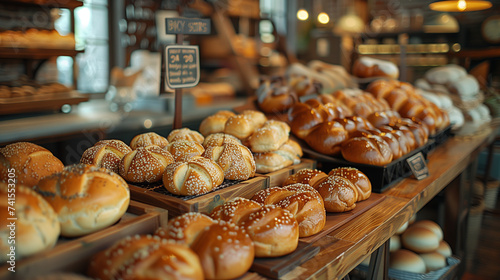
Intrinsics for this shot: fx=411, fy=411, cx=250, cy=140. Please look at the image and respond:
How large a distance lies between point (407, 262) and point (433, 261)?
0.21 metres

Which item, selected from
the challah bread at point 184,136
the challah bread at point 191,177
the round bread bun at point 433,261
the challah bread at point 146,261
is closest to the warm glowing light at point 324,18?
the round bread bun at point 433,261

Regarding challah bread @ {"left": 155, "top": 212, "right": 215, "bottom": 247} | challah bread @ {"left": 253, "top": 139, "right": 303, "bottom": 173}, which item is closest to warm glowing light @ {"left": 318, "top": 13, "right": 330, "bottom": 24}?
challah bread @ {"left": 253, "top": 139, "right": 303, "bottom": 173}

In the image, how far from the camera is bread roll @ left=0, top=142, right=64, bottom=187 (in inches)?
45.3

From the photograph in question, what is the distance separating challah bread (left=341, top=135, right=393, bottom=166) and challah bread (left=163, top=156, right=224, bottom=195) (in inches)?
29.2

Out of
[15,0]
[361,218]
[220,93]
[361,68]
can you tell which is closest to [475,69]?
[361,68]

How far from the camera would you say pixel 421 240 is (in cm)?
242

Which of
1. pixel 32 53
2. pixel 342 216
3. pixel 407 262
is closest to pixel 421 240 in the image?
pixel 407 262

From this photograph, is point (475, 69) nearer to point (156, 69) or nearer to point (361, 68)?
point (361, 68)

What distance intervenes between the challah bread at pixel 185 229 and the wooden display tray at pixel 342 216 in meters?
0.36

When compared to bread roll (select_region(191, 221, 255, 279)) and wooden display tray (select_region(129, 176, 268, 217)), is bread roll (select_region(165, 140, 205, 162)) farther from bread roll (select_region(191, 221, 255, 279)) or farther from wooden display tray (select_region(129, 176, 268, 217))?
bread roll (select_region(191, 221, 255, 279))

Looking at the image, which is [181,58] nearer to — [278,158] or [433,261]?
[278,158]

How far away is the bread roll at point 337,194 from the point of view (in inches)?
55.8

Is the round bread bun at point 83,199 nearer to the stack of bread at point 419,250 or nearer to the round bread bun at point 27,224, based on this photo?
the round bread bun at point 27,224

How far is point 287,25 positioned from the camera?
8781 millimetres
